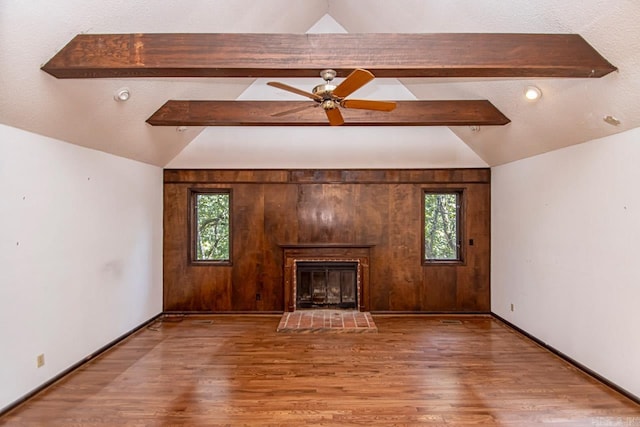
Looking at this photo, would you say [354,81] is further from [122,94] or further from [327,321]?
[327,321]

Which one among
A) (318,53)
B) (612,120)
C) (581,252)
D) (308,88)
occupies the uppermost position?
(308,88)

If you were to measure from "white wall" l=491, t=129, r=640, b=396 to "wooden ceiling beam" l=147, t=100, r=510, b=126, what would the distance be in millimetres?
966

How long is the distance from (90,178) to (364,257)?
371 cm

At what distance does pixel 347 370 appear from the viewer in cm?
364

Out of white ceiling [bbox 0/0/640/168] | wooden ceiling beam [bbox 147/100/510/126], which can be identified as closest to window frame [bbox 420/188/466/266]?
white ceiling [bbox 0/0/640/168]

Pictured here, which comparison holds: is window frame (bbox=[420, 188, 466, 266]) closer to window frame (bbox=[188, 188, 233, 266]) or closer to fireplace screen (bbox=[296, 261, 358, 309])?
fireplace screen (bbox=[296, 261, 358, 309])

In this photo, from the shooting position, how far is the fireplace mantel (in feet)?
18.2

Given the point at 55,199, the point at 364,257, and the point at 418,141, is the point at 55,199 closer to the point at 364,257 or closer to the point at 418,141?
the point at 364,257

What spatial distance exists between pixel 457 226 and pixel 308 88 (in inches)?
124

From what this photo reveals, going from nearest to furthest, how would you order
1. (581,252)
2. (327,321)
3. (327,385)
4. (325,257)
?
(327,385), (581,252), (327,321), (325,257)

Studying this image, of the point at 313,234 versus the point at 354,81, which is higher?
the point at 354,81

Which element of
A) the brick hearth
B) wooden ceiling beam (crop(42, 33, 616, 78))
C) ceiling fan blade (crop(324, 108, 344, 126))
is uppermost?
wooden ceiling beam (crop(42, 33, 616, 78))

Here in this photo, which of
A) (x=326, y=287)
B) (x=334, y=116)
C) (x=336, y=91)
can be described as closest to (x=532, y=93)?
(x=334, y=116)

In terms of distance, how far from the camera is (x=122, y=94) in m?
3.37
